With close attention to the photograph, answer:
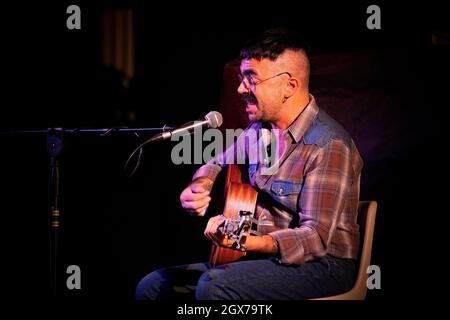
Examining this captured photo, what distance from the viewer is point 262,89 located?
109 inches

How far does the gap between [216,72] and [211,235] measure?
207 cm

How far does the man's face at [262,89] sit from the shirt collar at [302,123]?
0.14 meters

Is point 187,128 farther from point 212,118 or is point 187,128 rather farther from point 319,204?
point 319,204

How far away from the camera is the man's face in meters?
2.76

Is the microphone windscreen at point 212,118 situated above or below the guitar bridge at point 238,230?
above

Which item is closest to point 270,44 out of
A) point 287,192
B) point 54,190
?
point 287,192

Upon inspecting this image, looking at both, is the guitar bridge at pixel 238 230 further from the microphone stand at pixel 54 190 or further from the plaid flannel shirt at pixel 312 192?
the microphone stand at pixel 54 190

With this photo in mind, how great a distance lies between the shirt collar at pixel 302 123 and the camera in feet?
8.87

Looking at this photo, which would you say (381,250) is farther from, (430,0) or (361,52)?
(430,0)

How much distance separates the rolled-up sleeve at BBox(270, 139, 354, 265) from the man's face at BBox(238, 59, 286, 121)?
1.51 ft

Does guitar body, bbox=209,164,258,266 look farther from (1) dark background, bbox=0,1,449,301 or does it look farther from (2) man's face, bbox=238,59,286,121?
(1) dark background, bbox=0,1,449,301

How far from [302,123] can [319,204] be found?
0.59m

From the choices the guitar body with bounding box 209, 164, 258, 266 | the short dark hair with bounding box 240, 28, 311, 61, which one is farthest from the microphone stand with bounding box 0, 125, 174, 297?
the short dark hair with bounding box 240, 28, 311, 61

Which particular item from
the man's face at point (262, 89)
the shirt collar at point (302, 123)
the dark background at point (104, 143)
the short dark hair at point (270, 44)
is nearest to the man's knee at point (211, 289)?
the shirt collar at point (302, 123)
